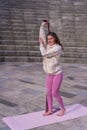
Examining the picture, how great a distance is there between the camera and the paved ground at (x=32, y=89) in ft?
22.0

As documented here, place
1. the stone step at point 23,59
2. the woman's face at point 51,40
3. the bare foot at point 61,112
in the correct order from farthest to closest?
the stone step at point 23,59 → the bare foot at point 61,112 → the woman's face at point 51,40

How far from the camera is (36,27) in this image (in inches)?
617

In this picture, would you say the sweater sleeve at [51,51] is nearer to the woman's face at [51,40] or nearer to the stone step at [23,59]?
the woman's face at [51,40]

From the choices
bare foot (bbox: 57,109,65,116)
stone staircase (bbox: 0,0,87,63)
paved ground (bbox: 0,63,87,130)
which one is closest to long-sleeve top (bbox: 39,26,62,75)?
bare foot (bbox: 57,109,65,116)

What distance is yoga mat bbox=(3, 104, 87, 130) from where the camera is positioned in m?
6.18

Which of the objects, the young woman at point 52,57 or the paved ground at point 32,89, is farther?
the paved ground at point 32,89

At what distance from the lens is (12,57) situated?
13344 mm

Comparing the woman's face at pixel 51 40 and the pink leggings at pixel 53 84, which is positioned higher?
the woman's face at pixel 51 40

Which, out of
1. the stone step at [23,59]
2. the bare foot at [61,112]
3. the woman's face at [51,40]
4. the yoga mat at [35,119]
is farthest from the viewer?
the stone step at [23,59]

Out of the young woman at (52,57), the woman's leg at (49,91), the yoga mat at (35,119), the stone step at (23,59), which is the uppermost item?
the young woman at (52,57)

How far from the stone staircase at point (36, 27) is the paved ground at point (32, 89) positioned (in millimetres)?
930

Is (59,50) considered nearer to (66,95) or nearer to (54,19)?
(66,95)

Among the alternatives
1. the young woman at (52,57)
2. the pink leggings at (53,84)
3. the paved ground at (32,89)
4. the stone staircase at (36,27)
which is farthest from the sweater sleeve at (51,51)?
the stone staircase at (36,27)

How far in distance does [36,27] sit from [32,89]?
712 centimetres
